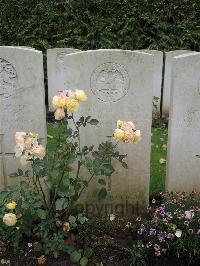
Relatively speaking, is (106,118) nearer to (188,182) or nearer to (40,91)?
(40,91)

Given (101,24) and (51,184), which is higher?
(101,24)

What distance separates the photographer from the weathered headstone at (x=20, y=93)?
3.66 metres

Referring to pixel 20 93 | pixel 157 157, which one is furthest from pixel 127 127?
pixel 157 157

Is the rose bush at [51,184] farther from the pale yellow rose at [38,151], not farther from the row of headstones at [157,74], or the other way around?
the row of headstones at [157,74]

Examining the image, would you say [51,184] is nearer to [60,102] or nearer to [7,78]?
[60,102]

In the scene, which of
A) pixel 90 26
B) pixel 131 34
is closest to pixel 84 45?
pixel 90 26

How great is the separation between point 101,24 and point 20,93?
429 cm

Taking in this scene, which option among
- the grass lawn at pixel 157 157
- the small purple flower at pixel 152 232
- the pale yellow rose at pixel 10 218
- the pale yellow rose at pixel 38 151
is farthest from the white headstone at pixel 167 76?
the pale yellow rose at pixel 10 218

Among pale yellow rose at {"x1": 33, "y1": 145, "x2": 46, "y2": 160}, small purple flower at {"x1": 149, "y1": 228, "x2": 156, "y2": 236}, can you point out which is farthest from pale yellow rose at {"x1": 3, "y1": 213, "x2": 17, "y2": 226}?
small purple flower at {"x1": 149, "y1": 228, "x2": 156, "y2": 236}

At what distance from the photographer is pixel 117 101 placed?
3.74 m

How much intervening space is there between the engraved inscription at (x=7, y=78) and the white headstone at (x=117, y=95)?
45cm

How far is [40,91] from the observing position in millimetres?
3752

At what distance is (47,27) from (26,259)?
526 cm

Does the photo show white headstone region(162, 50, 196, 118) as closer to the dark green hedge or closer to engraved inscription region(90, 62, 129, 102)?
the dark green hedge
